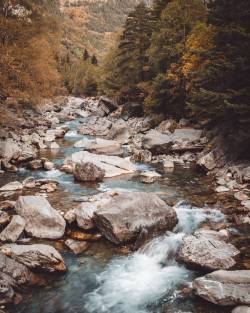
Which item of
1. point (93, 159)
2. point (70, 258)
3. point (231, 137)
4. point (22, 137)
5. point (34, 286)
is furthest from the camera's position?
point (22, 137)

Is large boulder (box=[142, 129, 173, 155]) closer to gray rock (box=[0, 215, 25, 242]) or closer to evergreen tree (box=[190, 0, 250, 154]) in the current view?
evergreen tree (box=[190, 0, 250, 154])

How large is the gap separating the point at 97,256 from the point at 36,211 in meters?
2.65

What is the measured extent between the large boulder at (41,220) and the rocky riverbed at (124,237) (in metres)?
0.03

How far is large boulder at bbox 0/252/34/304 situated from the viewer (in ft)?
26.8

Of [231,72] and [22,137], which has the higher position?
[231,72]

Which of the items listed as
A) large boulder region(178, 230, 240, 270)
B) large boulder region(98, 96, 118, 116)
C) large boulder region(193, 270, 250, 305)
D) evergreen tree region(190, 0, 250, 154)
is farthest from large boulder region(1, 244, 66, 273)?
large boulder region(98, 96, 118, 116)

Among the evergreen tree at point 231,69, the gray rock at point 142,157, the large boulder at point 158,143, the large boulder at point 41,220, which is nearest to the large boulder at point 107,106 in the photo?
the large boulder at point 158,143

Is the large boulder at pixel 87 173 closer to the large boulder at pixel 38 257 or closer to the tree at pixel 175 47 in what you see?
the large boulder at pixel 38 257

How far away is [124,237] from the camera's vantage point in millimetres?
11219

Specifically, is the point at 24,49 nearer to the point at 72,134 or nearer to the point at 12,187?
the point at 72,134

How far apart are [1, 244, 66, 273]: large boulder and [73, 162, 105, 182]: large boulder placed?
818 cm

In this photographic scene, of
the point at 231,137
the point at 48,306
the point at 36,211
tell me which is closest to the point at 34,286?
the point at 48,306

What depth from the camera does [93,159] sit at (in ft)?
67.5

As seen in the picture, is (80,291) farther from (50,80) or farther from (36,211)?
(50,80)
